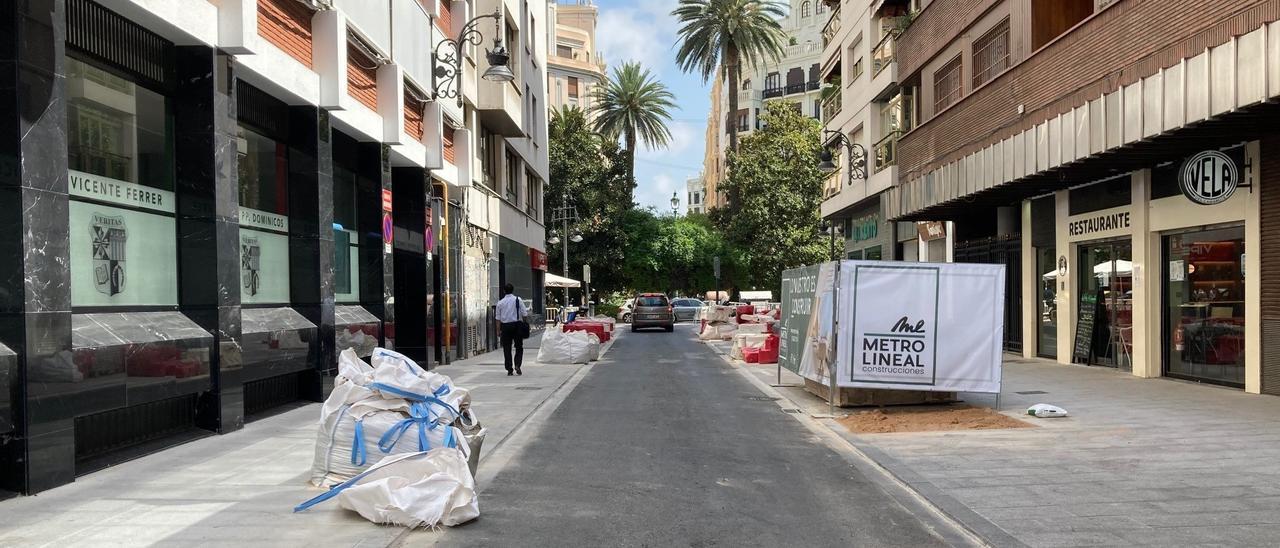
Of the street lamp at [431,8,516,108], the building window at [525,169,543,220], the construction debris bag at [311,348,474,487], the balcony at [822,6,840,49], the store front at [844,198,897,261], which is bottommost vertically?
the construction debris bag at [311,348,474,487]

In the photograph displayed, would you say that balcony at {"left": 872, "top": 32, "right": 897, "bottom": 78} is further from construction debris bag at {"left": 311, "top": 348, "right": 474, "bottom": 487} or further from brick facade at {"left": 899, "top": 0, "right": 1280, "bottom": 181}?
construction debris bag at {"left": 311, "top": 348, "right": 474, "bottom": 487}

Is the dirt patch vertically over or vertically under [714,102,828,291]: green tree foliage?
under

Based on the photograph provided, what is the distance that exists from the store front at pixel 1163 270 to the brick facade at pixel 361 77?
13555mm

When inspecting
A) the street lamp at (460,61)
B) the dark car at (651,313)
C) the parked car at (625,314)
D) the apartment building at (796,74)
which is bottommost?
the parked car at (625,314)

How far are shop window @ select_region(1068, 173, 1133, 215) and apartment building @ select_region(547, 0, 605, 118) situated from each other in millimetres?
70197

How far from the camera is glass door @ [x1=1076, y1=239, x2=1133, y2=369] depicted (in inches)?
716

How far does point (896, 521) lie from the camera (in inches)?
263

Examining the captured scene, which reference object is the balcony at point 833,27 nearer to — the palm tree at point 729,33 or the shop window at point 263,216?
the palm tree at point 729,33

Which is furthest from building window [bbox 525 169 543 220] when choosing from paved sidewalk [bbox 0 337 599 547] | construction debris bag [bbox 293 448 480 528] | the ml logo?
construction debris bag [bbox 293 448 480 528]

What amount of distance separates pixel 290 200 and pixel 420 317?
24.2 feet

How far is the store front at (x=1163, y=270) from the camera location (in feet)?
47.5

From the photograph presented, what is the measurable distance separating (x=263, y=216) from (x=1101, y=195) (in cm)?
1547

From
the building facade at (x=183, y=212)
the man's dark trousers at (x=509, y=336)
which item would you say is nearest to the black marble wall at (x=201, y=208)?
the building facade at (x=183, y=212)

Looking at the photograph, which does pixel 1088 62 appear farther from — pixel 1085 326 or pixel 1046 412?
pixel 1046 412
